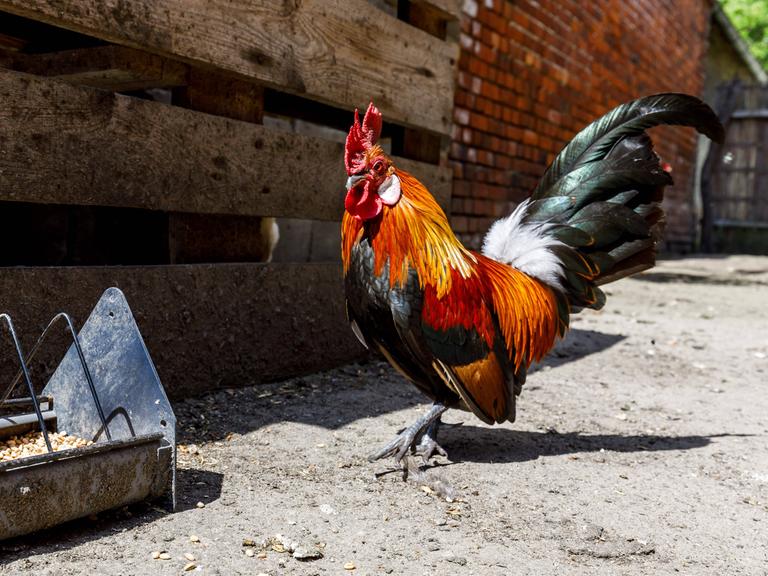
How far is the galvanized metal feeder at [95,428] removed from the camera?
1896 mm

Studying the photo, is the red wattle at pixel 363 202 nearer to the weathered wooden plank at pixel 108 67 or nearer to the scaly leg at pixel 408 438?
the scaly leg at pixel 408 438

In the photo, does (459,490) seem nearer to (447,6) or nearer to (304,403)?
(304,403)

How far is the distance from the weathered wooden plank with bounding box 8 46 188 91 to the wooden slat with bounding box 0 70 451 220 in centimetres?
20

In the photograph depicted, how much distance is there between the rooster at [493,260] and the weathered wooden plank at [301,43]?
3.43ft

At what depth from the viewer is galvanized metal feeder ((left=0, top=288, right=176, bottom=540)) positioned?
190cm

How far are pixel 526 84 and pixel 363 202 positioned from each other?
164 inches

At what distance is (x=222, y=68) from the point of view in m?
3.26

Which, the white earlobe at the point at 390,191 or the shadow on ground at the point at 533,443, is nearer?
the white earlobe at the point at 390,191

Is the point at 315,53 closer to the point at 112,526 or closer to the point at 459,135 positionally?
the point at 459,135

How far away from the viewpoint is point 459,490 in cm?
265

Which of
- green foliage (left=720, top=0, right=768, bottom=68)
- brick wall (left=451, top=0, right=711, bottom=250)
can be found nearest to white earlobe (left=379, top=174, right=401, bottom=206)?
brick wall (left=451, top=0, right=711, bottom=250)

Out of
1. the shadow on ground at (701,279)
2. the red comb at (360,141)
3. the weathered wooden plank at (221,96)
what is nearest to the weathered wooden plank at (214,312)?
the weathered wooden plank at (221,96)

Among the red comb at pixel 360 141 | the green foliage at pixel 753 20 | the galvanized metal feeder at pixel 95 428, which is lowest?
the galvanized metal feeder at pixel 95 428

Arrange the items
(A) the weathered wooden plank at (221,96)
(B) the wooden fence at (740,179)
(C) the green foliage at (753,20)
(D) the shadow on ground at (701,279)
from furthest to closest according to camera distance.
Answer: (C) the green foliage at (753,20), (B) the wooden fence at (740,179), (D) the shadow on ground at (701,279), (A) the weathered wooden plank at (221,96)
